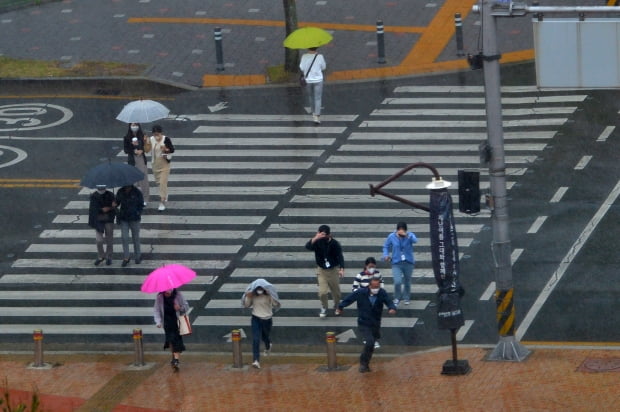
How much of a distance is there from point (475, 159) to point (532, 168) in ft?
3.95

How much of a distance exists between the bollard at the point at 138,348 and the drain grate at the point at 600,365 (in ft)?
19.6

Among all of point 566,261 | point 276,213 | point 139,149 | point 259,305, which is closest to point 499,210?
point 259,305

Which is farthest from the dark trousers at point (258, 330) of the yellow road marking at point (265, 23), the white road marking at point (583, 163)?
the yellow road marking at point (265, 23)

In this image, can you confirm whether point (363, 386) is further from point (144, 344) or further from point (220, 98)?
point (220, 98)

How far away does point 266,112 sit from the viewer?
31281mm

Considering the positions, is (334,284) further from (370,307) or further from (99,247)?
(99,247)

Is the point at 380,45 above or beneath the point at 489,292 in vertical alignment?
above

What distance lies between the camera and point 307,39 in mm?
29859

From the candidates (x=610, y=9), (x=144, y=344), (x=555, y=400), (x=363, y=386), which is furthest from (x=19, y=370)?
(x=610, y=9)

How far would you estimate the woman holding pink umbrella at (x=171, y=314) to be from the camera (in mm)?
19781

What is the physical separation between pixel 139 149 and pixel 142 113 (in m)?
0.68

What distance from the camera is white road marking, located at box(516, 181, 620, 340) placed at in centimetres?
2102

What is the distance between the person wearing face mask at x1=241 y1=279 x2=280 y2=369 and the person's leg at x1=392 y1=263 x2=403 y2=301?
7.93 ft

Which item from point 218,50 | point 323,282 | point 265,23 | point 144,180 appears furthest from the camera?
point 265,23
